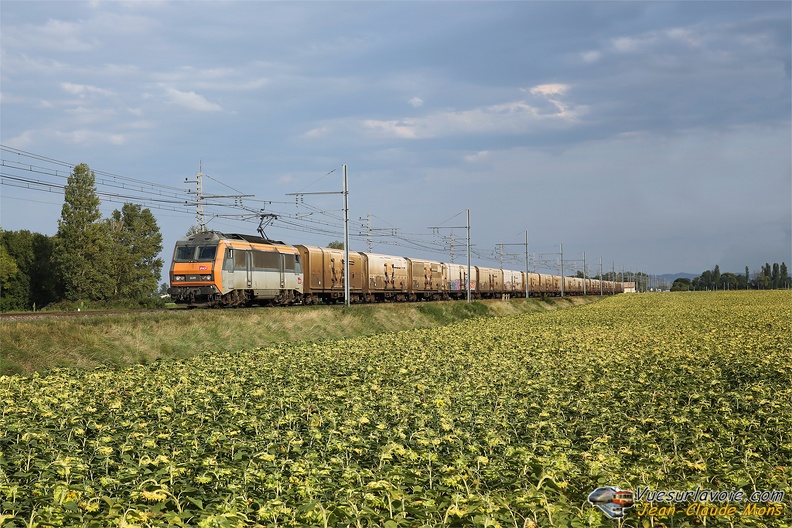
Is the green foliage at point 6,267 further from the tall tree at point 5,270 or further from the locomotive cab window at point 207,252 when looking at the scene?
the locomotive cab window at point 207,252

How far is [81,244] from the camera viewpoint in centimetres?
6538

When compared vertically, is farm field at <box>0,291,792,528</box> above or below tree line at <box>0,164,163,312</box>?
below

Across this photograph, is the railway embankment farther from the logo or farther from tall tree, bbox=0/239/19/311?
tall tree, bbox=0/239/19/311

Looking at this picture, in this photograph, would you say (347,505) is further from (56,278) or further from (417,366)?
(56,278)

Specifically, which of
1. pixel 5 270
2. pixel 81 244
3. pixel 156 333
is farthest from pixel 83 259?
pixel 156 333

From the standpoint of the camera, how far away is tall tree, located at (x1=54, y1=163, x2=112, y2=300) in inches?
2571

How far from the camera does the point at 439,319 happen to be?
4391 centimetres

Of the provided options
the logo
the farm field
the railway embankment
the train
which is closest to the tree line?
the train

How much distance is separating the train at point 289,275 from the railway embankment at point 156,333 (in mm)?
3706

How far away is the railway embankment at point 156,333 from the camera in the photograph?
Answer: 18.8 metres

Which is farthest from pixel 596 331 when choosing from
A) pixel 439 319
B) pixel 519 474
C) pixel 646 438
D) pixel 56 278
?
pixel 56 278

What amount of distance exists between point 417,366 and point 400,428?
7346 mm

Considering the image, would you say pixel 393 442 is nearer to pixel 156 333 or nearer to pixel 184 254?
pixel 156 333

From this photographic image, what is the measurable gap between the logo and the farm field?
0.40 feet
